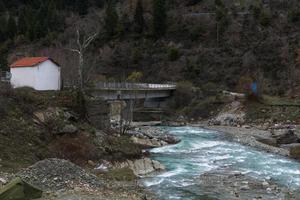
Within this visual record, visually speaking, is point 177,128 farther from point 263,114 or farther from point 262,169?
point 262,169

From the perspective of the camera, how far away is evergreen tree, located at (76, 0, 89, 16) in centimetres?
14450

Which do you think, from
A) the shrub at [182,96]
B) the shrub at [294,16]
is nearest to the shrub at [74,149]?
the shrub at [182,96]

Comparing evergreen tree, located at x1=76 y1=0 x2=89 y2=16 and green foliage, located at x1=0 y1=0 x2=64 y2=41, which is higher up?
evergreen tree, located at x1=76 y1=0 x2=89 y2=16

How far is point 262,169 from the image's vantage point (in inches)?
1451

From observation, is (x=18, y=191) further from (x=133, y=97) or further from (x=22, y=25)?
(x=22, y=25)

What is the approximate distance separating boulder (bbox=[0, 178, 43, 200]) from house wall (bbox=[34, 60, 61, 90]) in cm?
2529

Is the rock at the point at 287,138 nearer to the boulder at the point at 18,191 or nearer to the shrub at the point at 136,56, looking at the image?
the boulder at the point at 18,191

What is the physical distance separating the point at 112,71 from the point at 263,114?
1692 inches

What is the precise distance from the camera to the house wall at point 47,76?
152ft

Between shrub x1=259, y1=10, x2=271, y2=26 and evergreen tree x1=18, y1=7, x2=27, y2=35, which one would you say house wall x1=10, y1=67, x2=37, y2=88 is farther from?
evergreen tree x1=18, y1=7, x2=27, y2=35

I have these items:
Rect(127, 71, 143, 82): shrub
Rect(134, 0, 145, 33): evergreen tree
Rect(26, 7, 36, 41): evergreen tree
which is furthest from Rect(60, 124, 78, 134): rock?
Rect(26, 7, 36, 41): evergreen tree

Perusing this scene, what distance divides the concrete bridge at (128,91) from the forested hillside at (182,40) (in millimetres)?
7783

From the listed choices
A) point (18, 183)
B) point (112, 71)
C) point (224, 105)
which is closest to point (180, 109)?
point (224, 105)

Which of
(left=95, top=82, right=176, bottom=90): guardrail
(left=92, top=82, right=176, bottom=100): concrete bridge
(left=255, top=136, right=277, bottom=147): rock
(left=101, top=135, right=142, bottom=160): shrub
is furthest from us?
(left=95, top=82, right=176, bottom=90): guardrail
